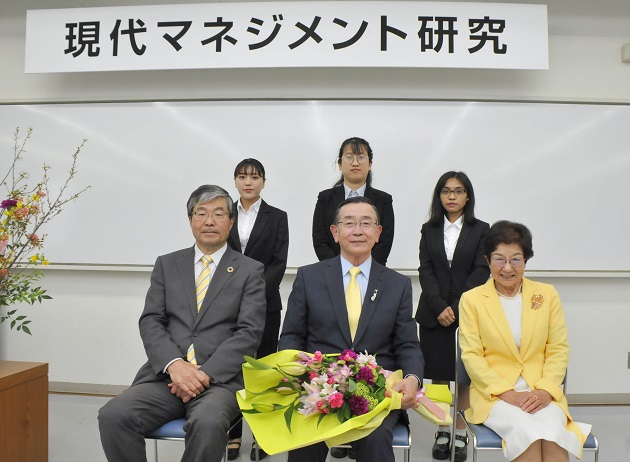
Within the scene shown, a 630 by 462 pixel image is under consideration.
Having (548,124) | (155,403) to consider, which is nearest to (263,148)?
(548,124)

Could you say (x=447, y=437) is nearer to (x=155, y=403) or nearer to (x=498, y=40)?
(x=155, y=403)

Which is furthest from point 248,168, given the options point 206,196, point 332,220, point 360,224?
point 360,224

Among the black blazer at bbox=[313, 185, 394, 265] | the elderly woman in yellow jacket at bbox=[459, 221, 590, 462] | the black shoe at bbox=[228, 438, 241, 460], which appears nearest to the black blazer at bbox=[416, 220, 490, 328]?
the black blazer at bbox=[313, 185, 394, 265]

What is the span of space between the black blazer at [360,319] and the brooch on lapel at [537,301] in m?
0.52

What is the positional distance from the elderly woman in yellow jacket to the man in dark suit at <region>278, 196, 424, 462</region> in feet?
0.96

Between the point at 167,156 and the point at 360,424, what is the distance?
9.79ft

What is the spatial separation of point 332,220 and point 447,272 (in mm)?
690

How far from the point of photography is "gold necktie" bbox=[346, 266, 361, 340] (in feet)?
7.18

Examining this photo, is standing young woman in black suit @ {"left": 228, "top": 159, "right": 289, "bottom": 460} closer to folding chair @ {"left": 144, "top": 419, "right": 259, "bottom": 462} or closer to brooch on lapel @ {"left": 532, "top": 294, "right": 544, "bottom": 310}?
folding chair @ {"left": 144, "top": 419, "right": 259, "bottom": 462}

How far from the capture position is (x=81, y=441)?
3.27 m

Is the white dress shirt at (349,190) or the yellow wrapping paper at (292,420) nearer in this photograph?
the yellow wrapping paper at (292,420)

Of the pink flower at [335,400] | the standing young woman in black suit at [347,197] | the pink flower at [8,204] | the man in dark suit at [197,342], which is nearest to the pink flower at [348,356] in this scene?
the pink flower at [335,400]

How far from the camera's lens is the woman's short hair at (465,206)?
118 inches

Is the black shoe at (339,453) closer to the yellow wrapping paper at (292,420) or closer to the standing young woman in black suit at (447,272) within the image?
the standing young woman in black suit at (447,272)
